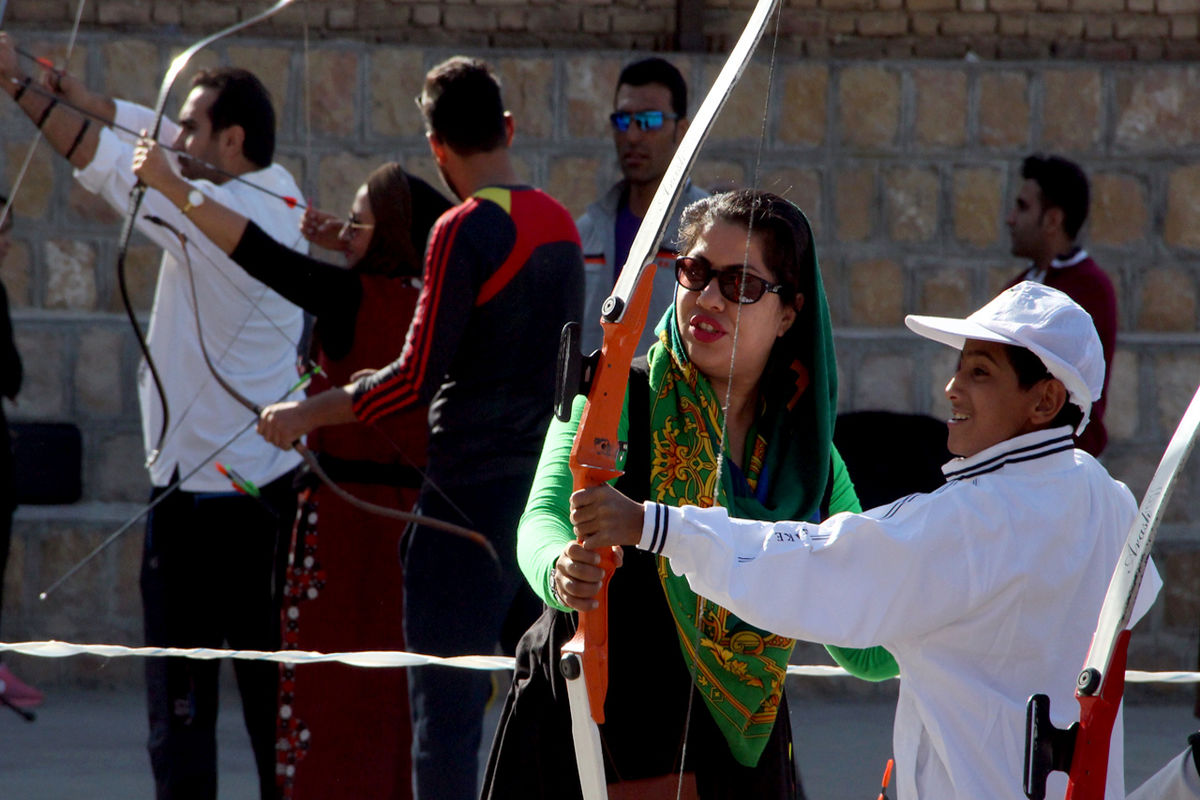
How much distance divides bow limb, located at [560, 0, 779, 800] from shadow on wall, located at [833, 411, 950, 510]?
3.61m

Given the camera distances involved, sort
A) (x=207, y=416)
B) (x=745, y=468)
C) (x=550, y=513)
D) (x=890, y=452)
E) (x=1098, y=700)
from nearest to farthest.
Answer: (x=1098, y=700)
(x=550, y=513)
(x=745, y=468)
(x=207, y=416)
(x=890, y=452)

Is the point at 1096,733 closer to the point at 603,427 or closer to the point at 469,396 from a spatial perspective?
the point at 603,427

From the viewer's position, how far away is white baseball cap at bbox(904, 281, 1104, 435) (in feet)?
7.05

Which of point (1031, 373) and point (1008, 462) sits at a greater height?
point (1031, 373)

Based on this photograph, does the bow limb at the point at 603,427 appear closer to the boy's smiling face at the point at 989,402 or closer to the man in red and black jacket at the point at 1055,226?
the boy's smiling face at the point at 989,402

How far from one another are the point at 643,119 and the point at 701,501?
258cm

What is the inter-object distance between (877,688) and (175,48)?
3.68 m

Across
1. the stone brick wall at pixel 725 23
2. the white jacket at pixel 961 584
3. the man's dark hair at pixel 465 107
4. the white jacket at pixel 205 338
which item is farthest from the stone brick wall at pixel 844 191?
the white jacket at pixel 961 584

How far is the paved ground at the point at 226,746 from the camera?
484 centimetres

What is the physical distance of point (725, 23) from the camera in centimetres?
649

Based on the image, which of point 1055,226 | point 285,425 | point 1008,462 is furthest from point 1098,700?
point 1055,226

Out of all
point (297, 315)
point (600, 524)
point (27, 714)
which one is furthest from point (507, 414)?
point (27, 714)

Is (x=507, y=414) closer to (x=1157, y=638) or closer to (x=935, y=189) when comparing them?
(x=935, y=189)

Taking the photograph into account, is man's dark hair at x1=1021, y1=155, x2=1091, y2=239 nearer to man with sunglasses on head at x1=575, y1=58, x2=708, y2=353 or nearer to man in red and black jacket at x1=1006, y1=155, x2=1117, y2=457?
man in red and black jacket at x1=1006, y1=155, x2=1117, y2=457
